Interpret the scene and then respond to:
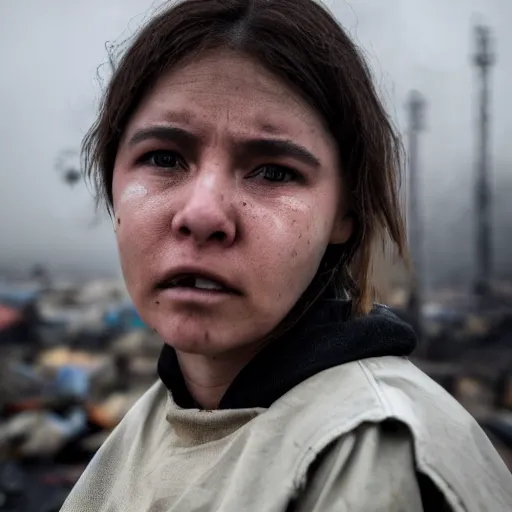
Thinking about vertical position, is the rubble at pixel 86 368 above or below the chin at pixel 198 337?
below

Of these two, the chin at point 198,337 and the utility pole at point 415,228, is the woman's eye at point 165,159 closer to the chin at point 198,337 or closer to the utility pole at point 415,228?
the chin at point 198,337

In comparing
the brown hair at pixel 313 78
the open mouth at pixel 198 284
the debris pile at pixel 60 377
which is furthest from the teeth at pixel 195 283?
the debris pile at pixel 60 377

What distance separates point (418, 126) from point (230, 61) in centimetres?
448

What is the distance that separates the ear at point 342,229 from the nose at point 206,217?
0.92 ft

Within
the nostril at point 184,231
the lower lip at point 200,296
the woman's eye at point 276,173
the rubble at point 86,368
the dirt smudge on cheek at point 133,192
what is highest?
the woman's eye at point 276,173

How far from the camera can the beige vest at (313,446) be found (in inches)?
29.0

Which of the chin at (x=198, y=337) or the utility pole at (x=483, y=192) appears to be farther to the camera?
the utility pole at (x=483, y=192)

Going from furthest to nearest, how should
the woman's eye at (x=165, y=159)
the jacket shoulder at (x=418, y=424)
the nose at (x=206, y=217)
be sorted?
the woman's eye at (x=165, y=159) < the nose at (x=206, y=217) < the jacket shoulder at (x=418, y=424)

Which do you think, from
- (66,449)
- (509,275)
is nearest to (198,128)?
(66,449)

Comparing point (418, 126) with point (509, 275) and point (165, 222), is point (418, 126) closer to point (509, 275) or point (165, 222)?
point (509, 275)

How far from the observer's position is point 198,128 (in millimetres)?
960

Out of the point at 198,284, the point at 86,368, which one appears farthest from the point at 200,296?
the point at 86,368

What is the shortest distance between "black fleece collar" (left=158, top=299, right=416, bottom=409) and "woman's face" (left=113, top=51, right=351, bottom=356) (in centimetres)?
5

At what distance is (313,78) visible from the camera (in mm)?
1021
